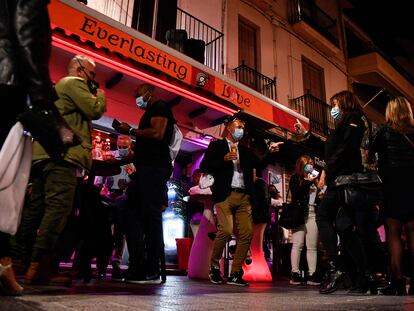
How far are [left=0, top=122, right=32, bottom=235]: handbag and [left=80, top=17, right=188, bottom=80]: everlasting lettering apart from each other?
13.5 feet

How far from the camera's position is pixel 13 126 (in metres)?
1.81

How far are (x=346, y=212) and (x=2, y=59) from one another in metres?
3.02

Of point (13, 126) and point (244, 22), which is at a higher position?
point (244, 22)

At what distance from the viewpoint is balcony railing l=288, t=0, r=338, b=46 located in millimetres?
13398

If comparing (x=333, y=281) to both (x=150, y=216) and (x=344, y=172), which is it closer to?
(x=344, y=172)

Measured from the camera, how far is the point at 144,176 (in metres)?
3.79

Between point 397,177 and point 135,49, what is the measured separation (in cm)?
433

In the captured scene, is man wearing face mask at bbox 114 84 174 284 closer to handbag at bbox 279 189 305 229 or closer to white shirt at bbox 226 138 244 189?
white shirt at bbox 226 138 244 189

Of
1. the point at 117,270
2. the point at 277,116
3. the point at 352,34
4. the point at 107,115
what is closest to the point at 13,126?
the point at 117,270

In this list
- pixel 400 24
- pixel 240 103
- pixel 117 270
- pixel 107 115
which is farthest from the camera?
pixel 400 24

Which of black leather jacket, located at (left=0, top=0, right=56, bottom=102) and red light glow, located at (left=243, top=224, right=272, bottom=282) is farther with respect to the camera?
red light glow, located at (left=243, top=224, right=272, bottom=282)

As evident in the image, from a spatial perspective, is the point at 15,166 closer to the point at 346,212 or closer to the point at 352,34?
the point at 346,212

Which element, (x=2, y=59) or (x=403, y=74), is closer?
(x=2, y=59)

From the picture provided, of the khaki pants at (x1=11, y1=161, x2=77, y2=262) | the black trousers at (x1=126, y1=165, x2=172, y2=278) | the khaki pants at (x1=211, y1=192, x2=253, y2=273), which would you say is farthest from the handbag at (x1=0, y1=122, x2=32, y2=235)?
the khaki pants at (x1=211, y1=192, x2=253, y2=273)
